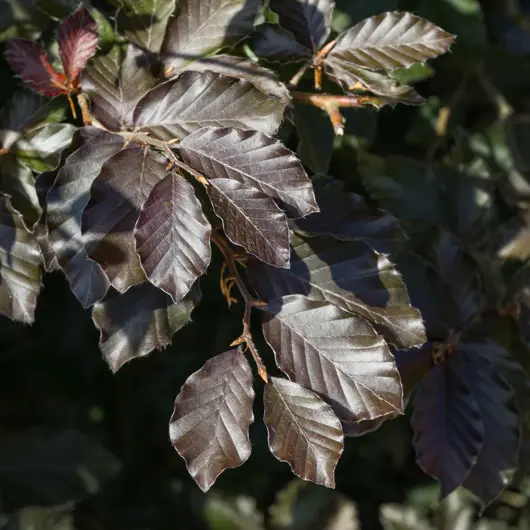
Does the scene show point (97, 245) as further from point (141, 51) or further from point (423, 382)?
point (423, 382)

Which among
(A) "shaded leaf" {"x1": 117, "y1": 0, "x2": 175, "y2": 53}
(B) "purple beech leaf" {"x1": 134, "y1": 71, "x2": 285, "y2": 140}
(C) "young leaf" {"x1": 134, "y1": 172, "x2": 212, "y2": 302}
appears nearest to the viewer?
(C) "young leaf" {"x1": 134, "y1": 172, "x2": 212, "y2": 302}

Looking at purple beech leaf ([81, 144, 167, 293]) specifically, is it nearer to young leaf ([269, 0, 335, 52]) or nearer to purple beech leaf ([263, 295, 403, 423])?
purple beech leaf ([263, 295, 403, 423])

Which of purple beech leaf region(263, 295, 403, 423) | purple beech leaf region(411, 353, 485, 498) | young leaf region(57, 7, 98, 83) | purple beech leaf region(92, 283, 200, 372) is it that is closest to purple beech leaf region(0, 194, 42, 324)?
purple beech leaf region(92, 283, 200, 372)

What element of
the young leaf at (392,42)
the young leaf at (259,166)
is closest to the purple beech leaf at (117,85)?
the young leaf at (259,166)

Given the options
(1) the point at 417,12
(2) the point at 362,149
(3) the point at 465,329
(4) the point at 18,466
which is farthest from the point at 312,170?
(4) the point at 18,466

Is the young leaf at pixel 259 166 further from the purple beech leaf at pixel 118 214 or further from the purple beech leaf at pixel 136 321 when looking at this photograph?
the purple beech leaf at pixel 136 321

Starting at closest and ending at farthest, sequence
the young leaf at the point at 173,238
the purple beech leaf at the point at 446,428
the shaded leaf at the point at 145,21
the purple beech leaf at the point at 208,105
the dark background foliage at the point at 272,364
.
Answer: the young leaf at the point at 173,238
the purple beech leaf at the point at 208,105
the shaded leaf at the point at 145,21
the purple beech leaf at the point at 446,428
the dark background foliage at the point at 272,364
